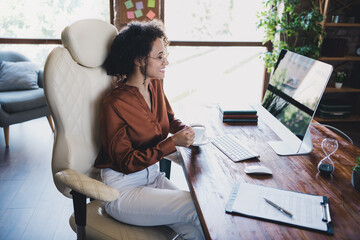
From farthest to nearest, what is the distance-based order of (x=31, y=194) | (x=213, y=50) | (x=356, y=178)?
(x=213, y=50), (x=31, y=194), (x=356, y=178)

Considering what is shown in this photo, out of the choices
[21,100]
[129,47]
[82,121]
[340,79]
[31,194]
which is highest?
[129,47]

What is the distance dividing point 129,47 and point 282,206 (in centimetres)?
89

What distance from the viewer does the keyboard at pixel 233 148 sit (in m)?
1.38

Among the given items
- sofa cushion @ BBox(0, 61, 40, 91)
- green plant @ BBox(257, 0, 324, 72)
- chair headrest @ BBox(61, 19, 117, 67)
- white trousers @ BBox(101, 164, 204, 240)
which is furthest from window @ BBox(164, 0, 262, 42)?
white trousers @ BBox(101, 164, 204, 240)

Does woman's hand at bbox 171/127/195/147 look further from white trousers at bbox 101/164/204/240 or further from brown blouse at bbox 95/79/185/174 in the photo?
white trousers at bbox 101/164/204/240

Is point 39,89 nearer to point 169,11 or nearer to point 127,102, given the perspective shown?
point 169,11

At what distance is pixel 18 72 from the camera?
3393mm

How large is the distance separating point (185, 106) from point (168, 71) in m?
2.15

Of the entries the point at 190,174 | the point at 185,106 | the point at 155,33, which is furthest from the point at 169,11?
the point at 190,174

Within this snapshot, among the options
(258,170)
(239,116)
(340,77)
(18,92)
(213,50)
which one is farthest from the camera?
(213,50)

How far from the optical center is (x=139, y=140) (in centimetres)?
143

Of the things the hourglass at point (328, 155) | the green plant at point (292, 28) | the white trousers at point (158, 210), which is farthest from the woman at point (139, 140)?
the green plant at point (292, 28)

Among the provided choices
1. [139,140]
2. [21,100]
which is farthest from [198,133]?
[21,100]

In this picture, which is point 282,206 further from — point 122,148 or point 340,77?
point 340,77
